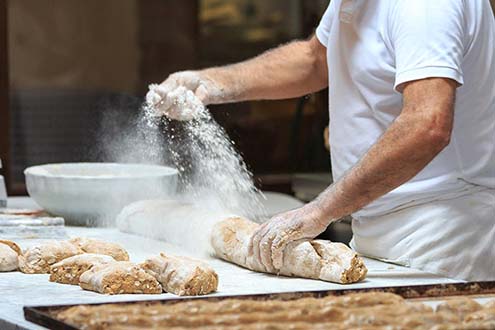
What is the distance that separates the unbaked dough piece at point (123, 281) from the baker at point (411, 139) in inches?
12.9

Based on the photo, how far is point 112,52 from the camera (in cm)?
728

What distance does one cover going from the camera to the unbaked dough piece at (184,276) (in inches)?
101

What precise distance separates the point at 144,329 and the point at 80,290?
0.74m

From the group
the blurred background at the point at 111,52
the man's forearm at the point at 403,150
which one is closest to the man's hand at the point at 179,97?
the man's forearm at the point at 403,150

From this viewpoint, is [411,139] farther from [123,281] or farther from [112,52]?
[112,52]

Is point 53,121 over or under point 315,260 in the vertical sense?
under


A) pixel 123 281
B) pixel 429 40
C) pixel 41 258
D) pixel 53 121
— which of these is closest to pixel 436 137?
pixel 429 40

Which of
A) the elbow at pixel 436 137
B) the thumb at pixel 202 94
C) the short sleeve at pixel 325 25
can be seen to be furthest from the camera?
the thumb at pixel 202 94

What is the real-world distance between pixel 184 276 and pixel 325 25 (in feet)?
3.78

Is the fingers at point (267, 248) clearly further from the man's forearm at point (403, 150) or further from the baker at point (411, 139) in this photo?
the man's forearm at point (403, 150)

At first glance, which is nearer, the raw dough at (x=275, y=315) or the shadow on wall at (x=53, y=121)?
the raw dough at (x=275, y=315)

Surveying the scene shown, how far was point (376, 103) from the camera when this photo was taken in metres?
3.02

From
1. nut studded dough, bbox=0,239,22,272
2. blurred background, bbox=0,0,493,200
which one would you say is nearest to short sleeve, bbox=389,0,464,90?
nut studded dough, bbox=0,239,22,272

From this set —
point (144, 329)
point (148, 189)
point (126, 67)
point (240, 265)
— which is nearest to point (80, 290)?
point (240, 265)
